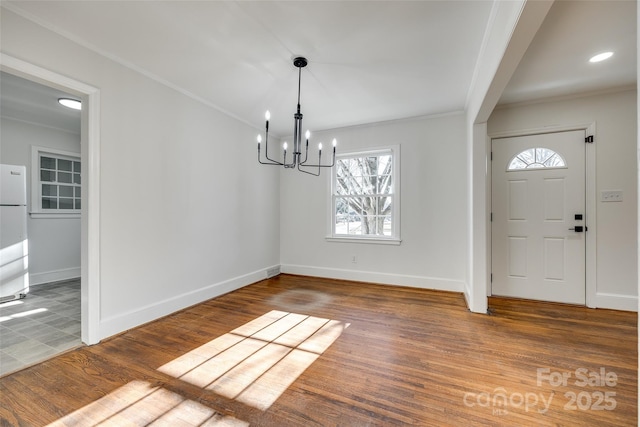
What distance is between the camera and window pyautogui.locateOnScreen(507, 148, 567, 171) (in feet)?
11.3

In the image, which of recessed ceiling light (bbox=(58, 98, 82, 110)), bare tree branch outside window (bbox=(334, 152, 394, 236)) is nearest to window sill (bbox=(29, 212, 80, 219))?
recessed ceiling light (bbox=(58, 98, 82, 110))

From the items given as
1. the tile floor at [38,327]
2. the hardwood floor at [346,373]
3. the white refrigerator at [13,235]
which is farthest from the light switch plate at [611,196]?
the white refrigerator at [13,235]

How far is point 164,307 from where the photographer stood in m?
2.99

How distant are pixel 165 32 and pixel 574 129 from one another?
450cm

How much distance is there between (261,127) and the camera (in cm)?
444

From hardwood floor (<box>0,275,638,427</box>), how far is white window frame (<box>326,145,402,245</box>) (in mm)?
1415

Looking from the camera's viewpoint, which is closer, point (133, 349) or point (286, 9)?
point (286, 9)

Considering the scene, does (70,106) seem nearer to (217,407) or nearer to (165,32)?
(165,32)

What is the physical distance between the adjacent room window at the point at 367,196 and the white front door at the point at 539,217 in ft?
4.40

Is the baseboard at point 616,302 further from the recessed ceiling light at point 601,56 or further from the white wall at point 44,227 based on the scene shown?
the white wall at point 44,227

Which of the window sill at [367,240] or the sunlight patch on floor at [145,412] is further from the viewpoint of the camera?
the window sill at [367,240]

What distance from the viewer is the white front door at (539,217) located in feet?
11.0

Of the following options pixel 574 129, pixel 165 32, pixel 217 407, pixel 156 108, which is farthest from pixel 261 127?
pixel 574 129

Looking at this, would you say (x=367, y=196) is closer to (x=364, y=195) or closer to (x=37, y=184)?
(x=364, y=195)
